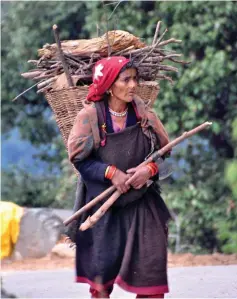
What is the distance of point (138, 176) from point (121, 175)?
0.31 feet

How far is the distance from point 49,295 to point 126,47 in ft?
7.44

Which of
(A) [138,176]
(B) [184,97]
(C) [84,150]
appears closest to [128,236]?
(A) [138,176]

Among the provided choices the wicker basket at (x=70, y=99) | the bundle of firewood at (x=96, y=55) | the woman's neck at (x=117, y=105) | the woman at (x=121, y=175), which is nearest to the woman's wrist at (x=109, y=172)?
the woman at (x=121, y=175)

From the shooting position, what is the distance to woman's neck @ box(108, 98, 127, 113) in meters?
5.21

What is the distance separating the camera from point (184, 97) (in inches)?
437

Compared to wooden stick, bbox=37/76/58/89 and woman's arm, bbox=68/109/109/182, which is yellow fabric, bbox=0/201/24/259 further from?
woman's arm, bbox=68/109/109/182

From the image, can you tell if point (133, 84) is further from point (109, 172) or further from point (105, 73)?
point (109, 172)

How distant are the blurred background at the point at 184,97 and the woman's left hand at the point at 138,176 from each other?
4201 millimetres

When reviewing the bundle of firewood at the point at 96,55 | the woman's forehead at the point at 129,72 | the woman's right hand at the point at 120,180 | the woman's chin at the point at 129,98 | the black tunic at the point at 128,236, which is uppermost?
the bundle of firewood at the point at 96,55

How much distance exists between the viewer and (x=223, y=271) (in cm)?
829

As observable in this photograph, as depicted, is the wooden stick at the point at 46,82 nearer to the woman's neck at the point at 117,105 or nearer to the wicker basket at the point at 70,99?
the wicker basket at the point at 70,99

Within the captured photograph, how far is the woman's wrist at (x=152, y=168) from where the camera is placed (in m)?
5.11

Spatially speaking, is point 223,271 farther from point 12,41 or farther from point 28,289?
point 12,41

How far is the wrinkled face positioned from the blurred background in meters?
4.20
